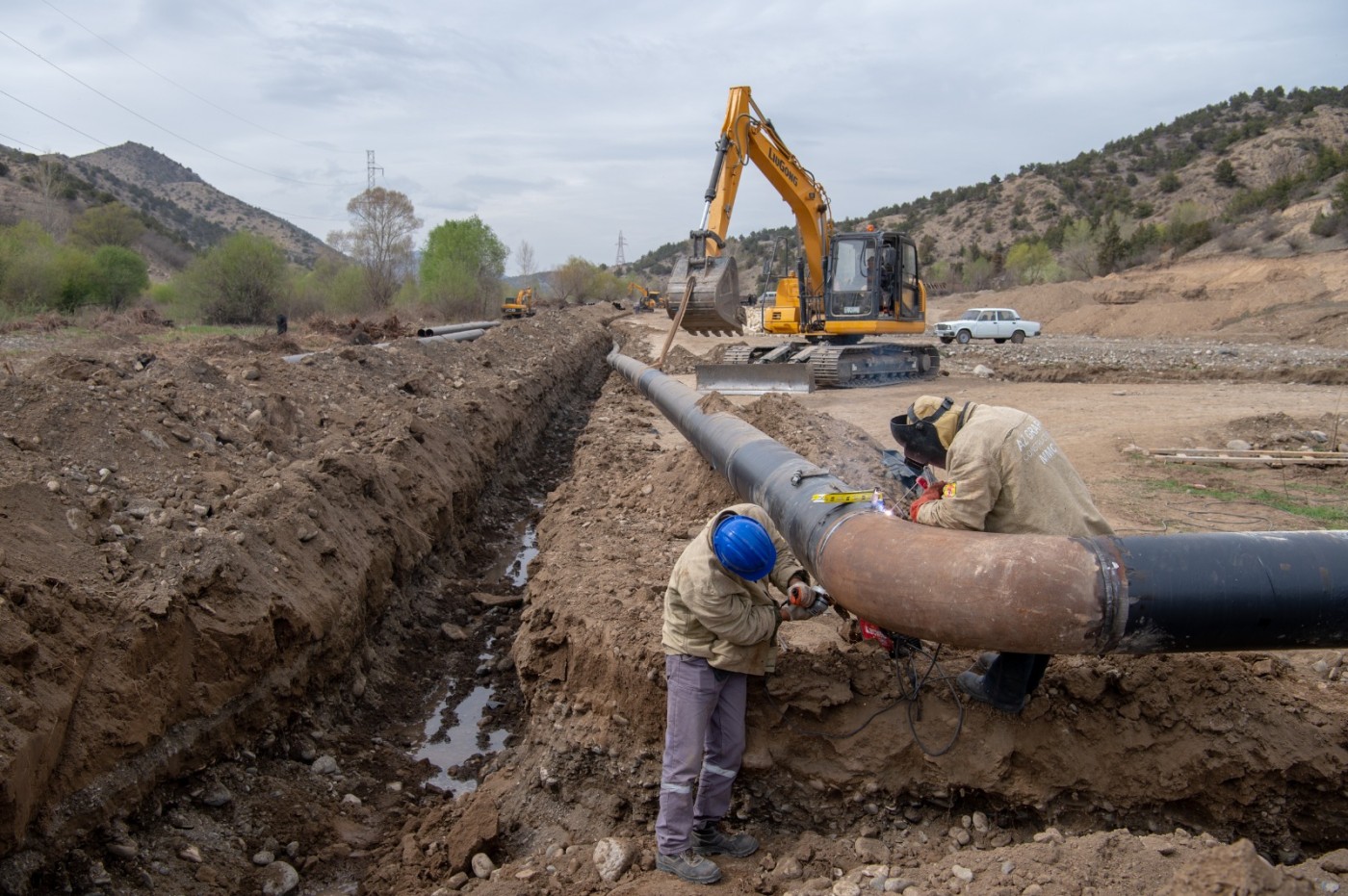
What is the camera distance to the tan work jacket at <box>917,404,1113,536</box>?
154 inches

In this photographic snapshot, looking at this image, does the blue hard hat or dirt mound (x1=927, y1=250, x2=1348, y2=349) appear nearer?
the blue hard hat

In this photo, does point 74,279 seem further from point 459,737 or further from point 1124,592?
point 1124,592

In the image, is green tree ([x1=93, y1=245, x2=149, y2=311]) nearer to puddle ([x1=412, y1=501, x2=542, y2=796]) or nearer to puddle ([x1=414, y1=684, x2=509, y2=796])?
puddle ([x1=412, y1=501, x2=542, y2=796])

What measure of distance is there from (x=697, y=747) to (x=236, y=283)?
3263 centimetres

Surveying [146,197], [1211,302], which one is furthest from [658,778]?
[146,197]

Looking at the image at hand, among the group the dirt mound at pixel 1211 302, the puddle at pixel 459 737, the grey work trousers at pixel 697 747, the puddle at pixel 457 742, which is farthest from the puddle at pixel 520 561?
the dirt mound at pixel 1211 302

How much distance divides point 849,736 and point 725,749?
2.20 ft

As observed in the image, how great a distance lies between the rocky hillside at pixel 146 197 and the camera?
5488 cm

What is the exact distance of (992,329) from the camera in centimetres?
3017

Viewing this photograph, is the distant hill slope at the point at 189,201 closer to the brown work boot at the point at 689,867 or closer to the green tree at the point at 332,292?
the green tree at the point at 332,292

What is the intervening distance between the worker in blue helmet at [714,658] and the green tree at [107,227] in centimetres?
5193

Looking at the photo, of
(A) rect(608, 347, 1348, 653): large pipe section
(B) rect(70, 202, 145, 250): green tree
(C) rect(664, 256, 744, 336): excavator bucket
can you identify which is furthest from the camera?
(B) rect(70, 202, 145, 250): green tree

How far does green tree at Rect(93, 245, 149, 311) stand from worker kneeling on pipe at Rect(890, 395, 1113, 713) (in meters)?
32.7

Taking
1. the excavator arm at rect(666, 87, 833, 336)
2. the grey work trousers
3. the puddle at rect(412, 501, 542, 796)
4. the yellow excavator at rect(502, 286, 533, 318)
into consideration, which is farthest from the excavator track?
the yellow excavator at rect(502, 286, 533, 318)
